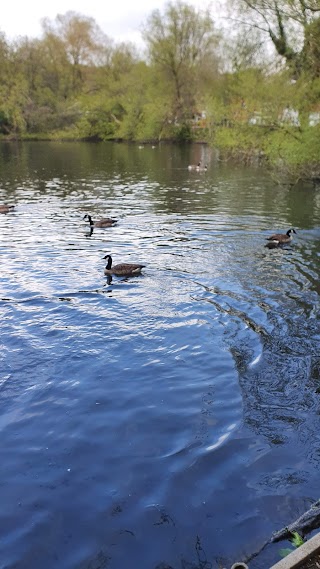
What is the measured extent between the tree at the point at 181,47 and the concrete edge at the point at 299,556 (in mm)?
64924

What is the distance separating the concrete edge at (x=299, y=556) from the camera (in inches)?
149

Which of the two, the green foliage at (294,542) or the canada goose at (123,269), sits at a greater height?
the canada goose at (123,269)

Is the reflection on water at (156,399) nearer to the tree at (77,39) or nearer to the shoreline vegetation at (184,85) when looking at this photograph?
the shoreline vegetation at (184,85)

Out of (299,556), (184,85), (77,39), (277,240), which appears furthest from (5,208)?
(77,39)

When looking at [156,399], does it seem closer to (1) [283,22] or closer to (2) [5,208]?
Answer: (2) [5,208]

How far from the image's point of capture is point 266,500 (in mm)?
5871

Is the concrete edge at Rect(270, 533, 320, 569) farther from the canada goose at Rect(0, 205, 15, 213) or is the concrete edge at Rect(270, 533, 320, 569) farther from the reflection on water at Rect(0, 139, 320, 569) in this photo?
the canada goose at Rect(0, 205, 15, 213)

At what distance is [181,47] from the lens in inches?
2505

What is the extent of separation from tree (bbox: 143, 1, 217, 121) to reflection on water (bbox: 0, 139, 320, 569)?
52.8 metres

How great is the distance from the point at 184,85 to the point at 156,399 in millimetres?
64068

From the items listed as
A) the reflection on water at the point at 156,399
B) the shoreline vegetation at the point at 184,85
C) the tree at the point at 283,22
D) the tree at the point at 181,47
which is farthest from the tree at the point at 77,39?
the reflection on water at the point at 156,399

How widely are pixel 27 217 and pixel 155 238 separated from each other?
24.6 ft

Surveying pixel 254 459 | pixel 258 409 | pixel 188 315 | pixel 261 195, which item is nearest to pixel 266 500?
pixel 254 459

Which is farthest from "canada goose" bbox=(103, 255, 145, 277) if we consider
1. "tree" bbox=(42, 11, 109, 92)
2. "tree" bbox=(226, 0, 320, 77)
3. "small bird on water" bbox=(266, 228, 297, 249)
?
"tree" bbox=(42, 11, 109, 92)
